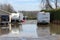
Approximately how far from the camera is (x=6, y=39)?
1392 cm

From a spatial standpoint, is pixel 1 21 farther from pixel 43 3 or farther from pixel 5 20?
pixel 43 3

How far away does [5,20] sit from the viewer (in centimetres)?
3256

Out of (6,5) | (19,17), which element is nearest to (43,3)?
(19,17)

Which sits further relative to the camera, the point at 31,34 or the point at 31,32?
the point at 31,32

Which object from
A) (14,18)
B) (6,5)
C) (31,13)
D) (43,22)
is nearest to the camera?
(43,22)

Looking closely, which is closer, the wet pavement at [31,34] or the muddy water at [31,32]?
the wet pavement at [31,34]

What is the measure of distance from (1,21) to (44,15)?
287 inches

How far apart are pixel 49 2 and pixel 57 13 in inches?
539

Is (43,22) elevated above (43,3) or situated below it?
below

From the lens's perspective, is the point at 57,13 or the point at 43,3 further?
the point at 43,3

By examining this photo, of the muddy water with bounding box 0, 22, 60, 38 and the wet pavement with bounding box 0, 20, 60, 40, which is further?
the muddy water with bounding box 0, 22, 60, 38

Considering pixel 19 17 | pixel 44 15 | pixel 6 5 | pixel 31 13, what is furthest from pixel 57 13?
pixel 6 5

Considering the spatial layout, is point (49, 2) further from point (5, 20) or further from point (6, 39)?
point (6, 39)

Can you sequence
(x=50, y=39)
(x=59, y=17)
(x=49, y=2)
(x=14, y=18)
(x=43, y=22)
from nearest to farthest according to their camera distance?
1. (x=50, y=39)
2. (x=43, y=22)
3. (x=59, y=17)
4. (x=14, y=18)
5. (x=49, y=2)
